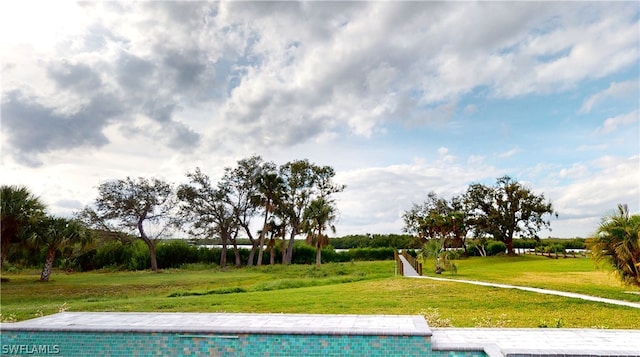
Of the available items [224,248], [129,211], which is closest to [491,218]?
[224,248]

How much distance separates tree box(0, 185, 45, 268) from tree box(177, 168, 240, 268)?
53.0 feet

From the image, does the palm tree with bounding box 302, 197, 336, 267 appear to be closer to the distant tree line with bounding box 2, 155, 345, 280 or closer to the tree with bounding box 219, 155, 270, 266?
the distant tree line with bounding box 2, 155, 345, 280

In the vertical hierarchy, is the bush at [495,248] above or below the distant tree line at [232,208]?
below

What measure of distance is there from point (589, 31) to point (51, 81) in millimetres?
17410

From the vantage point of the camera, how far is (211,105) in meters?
18.6

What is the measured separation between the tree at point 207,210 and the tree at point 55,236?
469 inches

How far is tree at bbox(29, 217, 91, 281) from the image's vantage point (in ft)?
71.3

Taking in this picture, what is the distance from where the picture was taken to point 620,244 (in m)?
15.0

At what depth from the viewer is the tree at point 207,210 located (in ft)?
120

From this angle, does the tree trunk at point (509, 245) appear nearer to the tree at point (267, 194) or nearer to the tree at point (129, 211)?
the tree at point (267, 194)

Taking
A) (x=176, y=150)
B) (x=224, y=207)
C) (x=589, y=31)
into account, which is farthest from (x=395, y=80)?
(x=224, y=207)

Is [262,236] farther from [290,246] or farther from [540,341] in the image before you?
[540,341]

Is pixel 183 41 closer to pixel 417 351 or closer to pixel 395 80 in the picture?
pixel 395 80

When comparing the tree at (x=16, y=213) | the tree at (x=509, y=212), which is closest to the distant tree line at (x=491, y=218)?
the tree at (x=509, y=212)
